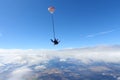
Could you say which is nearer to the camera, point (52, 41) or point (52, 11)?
point (52, 11)

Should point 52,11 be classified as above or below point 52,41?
above
